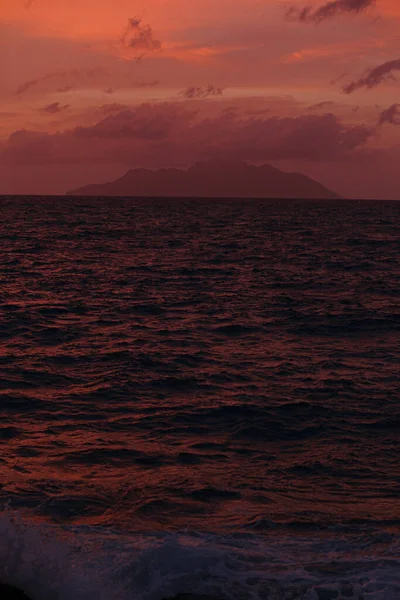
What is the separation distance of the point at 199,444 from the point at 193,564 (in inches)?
180

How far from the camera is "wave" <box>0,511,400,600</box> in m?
7.62

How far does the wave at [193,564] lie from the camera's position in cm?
762

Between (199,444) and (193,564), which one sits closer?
(193,564)

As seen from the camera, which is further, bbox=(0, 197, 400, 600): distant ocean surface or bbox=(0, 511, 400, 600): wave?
bbox=(0, 197, 400, 600): distant ocean surface

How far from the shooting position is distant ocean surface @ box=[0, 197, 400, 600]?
8.10 meters

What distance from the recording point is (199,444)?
41.6 feet

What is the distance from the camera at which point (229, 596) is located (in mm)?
7602

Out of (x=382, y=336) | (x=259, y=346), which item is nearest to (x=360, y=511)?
(x=259, y=346)

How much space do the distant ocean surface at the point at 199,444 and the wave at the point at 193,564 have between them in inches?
1.0

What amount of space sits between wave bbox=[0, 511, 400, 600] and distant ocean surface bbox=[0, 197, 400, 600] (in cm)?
2

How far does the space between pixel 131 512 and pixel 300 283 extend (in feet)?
81.4

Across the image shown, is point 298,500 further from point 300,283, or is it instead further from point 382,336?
point 300,283

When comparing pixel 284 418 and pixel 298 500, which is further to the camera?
pixel 284 418

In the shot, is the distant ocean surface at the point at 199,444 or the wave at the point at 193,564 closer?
the wave at the point at 193,564
